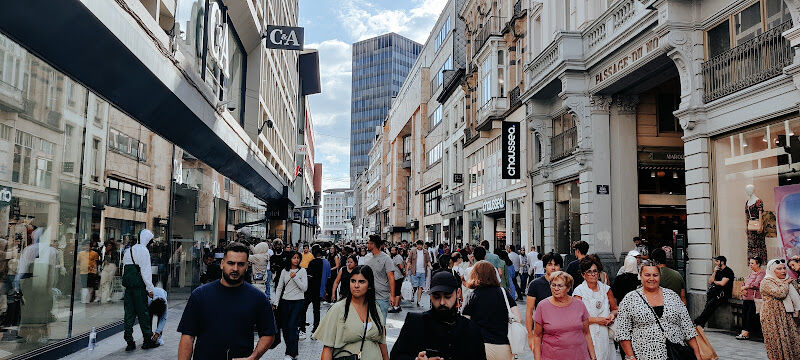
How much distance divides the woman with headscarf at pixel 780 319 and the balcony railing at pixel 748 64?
189 inches

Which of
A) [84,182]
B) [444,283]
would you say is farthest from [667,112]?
[444,283]

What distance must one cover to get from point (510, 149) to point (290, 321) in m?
18.5

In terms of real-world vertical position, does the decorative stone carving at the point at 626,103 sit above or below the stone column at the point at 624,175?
above

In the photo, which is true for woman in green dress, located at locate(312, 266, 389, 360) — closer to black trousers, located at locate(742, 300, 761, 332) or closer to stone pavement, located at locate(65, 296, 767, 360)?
stone pavement, located at locate(65, 296, 767, 360)

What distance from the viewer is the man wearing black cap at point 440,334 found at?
3809mm

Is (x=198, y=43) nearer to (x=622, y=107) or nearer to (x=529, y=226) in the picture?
(x=622, y=107)

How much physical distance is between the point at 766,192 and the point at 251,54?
939 inches

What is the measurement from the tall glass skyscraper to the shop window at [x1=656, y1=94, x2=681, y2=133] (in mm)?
137793

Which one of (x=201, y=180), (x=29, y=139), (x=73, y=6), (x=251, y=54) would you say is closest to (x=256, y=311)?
(x=73, y=6)

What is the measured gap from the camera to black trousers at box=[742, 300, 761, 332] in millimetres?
11727

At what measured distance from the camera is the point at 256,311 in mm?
4508

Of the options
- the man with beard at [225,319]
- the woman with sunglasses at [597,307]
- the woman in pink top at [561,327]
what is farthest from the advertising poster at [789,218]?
the man with beard at [225,319]

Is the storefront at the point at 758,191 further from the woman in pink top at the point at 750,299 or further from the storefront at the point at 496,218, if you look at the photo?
the storefront at the point at 496,218

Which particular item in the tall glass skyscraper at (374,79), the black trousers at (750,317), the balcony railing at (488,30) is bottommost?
the black trousers at (750,317)
